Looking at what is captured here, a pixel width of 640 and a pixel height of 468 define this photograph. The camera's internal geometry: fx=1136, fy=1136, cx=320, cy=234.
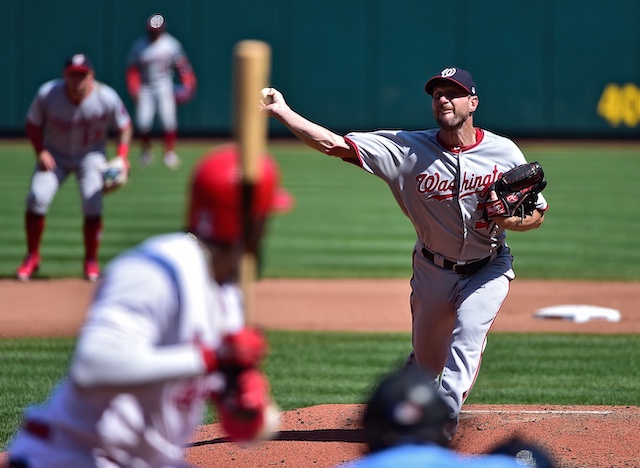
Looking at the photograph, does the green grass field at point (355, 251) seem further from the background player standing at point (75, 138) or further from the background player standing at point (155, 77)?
the background player standing at point (75, 138)

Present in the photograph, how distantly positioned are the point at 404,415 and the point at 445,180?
123 inches

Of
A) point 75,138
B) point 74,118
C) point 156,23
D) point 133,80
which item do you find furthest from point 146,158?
point 74,118

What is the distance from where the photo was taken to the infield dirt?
571cm

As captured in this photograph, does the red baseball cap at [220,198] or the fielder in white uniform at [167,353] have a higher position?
the red baseball cap at [220,198]

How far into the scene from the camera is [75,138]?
10.8 m

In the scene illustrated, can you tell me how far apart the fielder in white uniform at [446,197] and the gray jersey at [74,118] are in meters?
5.37

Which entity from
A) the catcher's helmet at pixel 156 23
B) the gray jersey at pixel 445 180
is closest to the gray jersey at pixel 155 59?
the catcher's helmet at pixel 156 23

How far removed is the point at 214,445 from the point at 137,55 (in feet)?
54.4

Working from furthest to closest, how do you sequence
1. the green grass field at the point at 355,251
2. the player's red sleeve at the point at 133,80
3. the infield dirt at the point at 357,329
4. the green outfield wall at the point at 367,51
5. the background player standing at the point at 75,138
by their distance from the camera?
the green outfield wall at the point at 367,51 → the player's red sleeve at the point at 133,80 → the background player standing at the point at 75,138 → the green grass field at the point at 355,251 → the infield dirt at the point at 357,329

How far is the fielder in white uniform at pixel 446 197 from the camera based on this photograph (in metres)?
5.77

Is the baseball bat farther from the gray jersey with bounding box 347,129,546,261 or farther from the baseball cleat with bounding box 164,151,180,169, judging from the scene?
the baseball cleat with bounding box 164,151,180,169

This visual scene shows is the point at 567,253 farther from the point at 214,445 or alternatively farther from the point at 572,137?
the point at 572,137

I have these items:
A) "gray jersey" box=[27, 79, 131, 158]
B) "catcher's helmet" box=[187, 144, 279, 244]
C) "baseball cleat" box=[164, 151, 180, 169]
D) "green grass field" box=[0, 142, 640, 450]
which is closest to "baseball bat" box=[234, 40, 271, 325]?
"catcher's helmet" box=[187, 144, 279, 244]

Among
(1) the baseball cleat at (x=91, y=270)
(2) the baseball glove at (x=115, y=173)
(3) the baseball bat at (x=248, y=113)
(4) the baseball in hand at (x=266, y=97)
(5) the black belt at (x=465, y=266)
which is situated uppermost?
(3) the baseball bat at (x=248, y=113)
